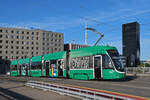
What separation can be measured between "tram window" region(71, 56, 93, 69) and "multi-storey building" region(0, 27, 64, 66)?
239 feet

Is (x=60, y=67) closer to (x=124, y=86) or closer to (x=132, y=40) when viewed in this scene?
(x=124, y=86)

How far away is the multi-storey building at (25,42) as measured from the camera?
8838cm

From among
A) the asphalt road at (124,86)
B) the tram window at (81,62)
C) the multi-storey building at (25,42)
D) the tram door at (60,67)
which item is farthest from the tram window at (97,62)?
the multi-storey building at (25,42)

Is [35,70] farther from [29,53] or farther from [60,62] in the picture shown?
[29,53]

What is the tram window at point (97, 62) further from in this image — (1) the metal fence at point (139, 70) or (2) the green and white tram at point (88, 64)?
(1) the metal fence at point (139, 70)

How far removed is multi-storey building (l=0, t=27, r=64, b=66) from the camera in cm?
8838

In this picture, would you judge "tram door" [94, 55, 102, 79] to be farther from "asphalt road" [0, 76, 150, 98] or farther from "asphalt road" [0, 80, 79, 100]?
"asphalt road" [0, 80, 79, 100]

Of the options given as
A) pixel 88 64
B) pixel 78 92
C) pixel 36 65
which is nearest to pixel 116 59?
pixel 88 64

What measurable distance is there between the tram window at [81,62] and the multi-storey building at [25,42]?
7296 centimetres

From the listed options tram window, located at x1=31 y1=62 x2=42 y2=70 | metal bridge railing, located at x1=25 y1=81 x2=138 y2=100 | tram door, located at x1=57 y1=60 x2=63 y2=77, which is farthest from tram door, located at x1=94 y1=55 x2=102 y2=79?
tram window, located at x1=31 y1=62 x2=42 y2=70

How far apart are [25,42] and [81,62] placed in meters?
76.6

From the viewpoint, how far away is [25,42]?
305ft

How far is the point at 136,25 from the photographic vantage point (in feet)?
212

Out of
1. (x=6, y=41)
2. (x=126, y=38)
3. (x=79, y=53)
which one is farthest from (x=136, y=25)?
(x=6, y=41)
